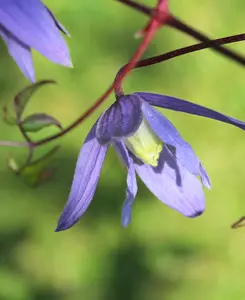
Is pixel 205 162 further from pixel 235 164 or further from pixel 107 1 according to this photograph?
pixel 107 1

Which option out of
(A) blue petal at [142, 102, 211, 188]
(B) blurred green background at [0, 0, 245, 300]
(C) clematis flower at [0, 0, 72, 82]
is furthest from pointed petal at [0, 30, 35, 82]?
(B) blurred green background at [0, 0, 245, 300]

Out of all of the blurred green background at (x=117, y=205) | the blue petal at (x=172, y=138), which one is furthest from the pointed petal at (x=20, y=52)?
the blurred green background at (x=117, y=205)

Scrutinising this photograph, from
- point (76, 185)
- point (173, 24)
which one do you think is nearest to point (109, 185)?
point (76, 185)

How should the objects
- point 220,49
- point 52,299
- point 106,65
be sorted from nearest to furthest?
1. point 220,49
2. point 52,299
3. point 106,65

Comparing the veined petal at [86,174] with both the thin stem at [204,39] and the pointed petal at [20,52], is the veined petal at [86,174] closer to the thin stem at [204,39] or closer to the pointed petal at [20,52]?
the pointed petal at [20,52]

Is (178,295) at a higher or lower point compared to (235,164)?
lower

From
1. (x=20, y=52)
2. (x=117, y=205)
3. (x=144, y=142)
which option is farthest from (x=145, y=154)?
(x=117, y=205)

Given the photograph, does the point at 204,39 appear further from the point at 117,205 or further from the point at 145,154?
the point at 117,205
